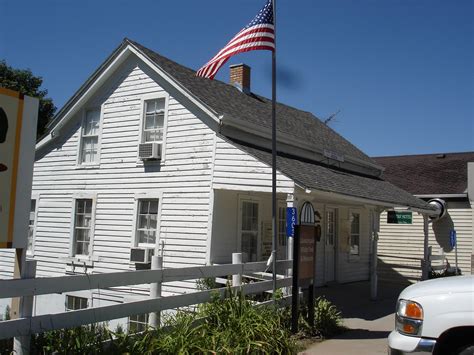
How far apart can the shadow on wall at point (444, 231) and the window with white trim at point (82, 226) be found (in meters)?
→ 13.2

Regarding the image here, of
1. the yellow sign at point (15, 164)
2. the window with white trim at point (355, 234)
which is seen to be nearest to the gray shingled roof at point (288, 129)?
the window with white trim at point (355, 234)

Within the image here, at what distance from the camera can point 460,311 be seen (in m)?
4.66

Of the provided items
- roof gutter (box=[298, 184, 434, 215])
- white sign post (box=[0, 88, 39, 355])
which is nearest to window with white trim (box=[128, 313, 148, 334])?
white sign post (box=[0, 88, 39, 355])

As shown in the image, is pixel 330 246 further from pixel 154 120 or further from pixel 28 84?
pixel 28 84

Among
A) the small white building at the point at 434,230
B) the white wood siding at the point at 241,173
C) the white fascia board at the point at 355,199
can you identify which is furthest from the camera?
the small white building at the point at 434,230

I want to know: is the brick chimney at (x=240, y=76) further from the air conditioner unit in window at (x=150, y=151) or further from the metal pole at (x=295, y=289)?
the metal pole at (x=295, y=289)

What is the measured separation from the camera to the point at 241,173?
1106 centimetres

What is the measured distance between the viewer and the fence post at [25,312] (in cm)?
505

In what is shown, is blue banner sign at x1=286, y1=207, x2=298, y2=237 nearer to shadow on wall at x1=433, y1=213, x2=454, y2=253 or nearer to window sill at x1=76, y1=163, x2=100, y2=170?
window sill at x1=76, y1=163, x2=100, y2=170

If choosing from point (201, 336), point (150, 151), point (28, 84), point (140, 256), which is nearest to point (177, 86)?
point (150, 151)

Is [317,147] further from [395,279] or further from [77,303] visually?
[77,303]

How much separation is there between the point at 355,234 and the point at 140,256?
309 inches

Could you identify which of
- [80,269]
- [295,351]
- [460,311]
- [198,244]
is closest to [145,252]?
[198,244]

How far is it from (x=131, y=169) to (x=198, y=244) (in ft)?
10.1
